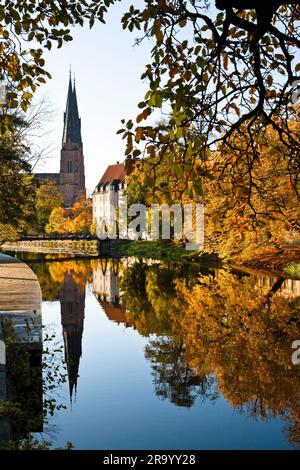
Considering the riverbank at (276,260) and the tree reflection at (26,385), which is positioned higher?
the riverbank at (276,260)

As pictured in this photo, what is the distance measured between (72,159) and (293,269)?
12699 cm

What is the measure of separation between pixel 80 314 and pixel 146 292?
17.1 feet

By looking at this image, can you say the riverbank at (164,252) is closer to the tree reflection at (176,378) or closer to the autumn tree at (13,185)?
the autumn tree at (13,185)

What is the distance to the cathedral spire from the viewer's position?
14188cm

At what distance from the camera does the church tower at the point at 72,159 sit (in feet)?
477

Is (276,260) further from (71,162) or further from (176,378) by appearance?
(71,162)

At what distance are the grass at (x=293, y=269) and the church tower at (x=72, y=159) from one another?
116975 millimetres

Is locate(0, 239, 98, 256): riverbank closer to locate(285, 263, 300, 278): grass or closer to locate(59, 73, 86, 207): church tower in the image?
locate(285, 263, 300, 278): grass

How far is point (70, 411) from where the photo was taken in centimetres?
1011

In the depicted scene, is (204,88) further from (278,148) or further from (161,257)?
(161,257)

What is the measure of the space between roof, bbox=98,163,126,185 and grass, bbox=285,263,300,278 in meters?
76.2

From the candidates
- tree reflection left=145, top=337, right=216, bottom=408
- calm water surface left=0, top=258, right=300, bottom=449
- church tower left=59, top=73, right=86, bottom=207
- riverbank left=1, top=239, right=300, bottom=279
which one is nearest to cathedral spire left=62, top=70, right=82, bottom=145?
church tower left=59, top=73, right=86, bottom=207

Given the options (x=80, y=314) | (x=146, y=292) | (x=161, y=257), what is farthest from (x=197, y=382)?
(x=161, y=257)

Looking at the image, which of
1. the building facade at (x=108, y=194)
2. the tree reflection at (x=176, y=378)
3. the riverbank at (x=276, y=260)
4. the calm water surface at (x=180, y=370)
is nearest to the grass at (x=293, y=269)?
the riverbank at (x=276, y=260)
